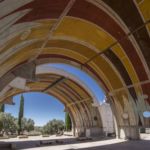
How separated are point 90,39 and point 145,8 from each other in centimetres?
587

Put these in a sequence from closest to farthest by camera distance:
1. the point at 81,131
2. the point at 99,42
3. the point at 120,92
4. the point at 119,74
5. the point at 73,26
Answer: the point at 73,26 → the point at 99,42 → the point at 119,74 → the point at 120,92 → the point at 81,131

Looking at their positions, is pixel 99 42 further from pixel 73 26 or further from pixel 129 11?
pixel 129 11

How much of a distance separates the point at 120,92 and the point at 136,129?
14.8 ft

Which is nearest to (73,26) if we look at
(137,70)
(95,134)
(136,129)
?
(137,70)

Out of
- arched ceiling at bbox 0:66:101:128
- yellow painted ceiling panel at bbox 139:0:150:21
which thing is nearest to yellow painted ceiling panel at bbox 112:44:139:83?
yellow painted ceiling panel at bbox 139:0:150:21

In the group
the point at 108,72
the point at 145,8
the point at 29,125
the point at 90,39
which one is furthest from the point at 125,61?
the point at 29,125

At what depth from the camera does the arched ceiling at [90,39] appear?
9.86 metres

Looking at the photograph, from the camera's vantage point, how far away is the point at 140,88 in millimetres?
18875

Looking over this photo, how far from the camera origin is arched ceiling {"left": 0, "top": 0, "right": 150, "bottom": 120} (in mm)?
9859

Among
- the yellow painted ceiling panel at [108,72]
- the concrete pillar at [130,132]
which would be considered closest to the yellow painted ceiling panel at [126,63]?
the yellow painted ceiling panel at [108,72]

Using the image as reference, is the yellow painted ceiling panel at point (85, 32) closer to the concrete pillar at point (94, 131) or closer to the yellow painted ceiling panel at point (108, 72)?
the yellow painted ceiling panel at point (108, 72)

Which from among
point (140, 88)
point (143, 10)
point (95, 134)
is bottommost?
point (95, 134)

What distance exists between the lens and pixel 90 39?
17.3 meters

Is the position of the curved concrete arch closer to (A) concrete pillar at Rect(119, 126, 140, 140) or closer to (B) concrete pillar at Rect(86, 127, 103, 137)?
(B) concrete pillar at Rect(86, 127, 103, 137)
